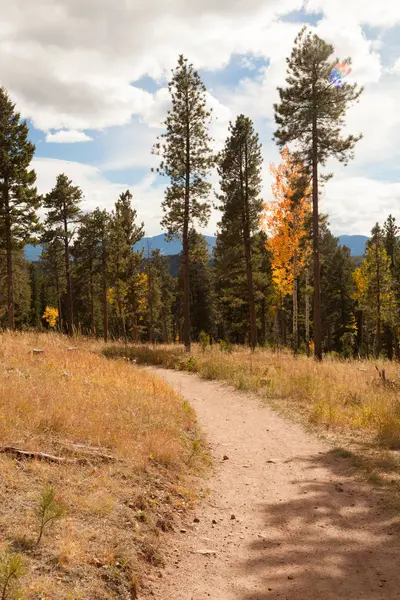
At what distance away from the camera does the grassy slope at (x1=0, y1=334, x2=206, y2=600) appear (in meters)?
3.20

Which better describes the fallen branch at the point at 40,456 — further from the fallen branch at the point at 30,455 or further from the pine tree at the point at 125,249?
the pine tree at the point at 125,249

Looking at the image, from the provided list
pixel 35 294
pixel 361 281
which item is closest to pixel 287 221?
pixel 361 281

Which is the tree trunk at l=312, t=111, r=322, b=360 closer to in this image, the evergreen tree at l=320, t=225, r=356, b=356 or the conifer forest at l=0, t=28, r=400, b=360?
the conifer forest at l=0, t=28, r=400, b=360

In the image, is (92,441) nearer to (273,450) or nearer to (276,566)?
(276,566)

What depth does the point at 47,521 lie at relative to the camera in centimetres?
350

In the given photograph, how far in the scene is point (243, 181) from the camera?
2292cm

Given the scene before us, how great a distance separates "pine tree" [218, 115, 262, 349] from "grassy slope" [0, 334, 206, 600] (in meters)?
15.2

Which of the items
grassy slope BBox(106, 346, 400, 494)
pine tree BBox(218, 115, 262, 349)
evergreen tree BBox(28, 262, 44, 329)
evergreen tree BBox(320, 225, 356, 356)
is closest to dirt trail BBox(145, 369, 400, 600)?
grassy slope BBox(106, 346, 400, 494)

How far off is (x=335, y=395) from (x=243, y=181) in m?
15.9

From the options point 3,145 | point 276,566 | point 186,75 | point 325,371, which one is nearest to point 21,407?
point 276,566

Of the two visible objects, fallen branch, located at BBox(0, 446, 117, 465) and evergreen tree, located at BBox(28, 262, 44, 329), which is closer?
fallen branch, located at BBox(0, 446, 117, 465)

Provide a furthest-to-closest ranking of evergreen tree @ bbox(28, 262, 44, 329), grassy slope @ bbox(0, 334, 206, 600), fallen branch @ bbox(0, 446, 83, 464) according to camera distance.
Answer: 1. evergreen tree @ bbox(28, 262, 44, 329)
2. fallen branch @ bbox(0, 446, 83, 464)
3. grassy slope @ bbox(0, 334, 206, 600)

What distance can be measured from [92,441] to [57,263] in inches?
1412

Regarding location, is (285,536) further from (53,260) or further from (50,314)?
(50,314)
